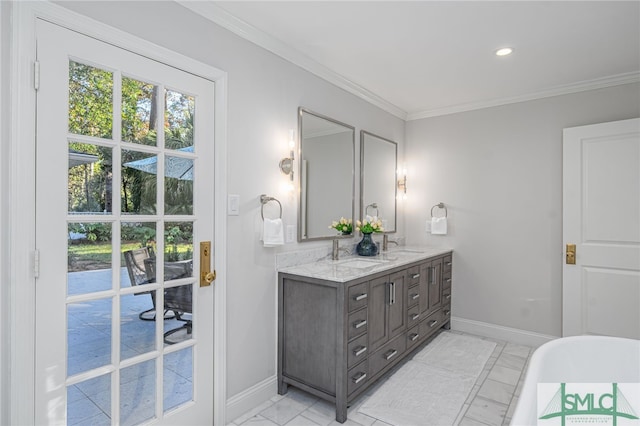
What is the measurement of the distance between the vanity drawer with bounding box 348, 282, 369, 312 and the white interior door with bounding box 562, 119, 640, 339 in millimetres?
2164

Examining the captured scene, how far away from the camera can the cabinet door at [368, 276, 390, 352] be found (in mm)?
2459

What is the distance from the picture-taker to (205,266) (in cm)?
207

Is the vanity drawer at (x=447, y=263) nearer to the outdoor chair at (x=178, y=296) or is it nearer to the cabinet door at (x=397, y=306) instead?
the cabinet door at (x=397, y=306)

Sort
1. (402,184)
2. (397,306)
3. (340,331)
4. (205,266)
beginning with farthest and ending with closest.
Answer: (402,184) → (397,306) → (340,331) → (205,266)

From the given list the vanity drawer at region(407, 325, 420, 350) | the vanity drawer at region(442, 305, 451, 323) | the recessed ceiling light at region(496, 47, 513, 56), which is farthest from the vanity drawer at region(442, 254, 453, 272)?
the recessed ceiling light at region(496, 47, 513, 56)

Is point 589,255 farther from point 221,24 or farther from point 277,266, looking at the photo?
point 221,24

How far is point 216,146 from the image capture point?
83.4 inches

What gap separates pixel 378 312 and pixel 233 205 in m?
1.28

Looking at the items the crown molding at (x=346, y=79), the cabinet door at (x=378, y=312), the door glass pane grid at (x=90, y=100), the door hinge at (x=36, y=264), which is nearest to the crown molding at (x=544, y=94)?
the crown molding at (x=346, y=79)

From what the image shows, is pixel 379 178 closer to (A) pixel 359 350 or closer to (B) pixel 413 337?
(B) pixel 413 337

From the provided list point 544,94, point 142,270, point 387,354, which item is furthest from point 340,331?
point 544,94

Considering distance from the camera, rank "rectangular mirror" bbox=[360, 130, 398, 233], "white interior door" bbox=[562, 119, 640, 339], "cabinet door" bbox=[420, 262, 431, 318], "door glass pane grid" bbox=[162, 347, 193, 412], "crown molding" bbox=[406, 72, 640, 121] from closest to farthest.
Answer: "door glass pane grid" bbox=[162, 347, 193, 412]
"white interior door" bbox=[562, 119, 640, 339]
"crown molding" bbox=[406, 72, 640, 121]
"cabinet door" bbox=[420, 262, 431, 318]
"rectangular mirror" bbox=[360, 130, 398, 233]

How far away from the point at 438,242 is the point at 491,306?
0.86 metres

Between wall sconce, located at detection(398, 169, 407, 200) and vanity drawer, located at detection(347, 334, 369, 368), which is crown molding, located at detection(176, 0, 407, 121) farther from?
vanity drawer, located at detection(347, 334, 369, 368)
